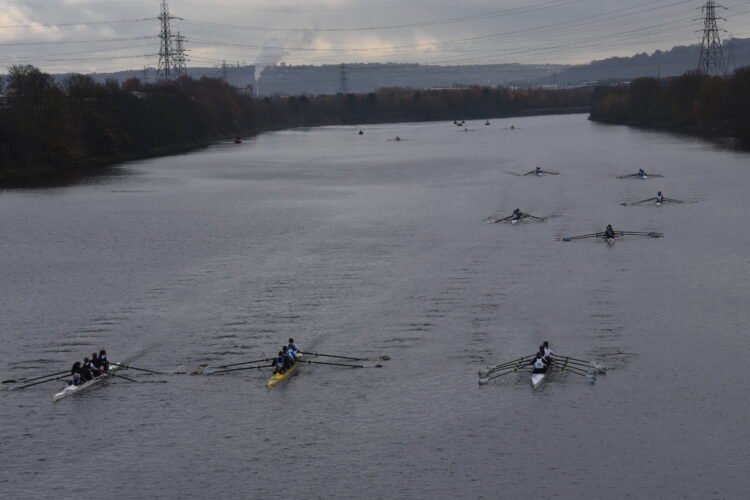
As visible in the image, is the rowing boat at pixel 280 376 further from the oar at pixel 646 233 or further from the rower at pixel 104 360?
the oar at pixel 646 233

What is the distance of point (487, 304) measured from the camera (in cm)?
4016

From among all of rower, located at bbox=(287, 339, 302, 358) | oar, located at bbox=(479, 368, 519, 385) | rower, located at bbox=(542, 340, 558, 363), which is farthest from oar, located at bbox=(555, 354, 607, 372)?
rower, located at bbox=(287, 339, 302, 358)

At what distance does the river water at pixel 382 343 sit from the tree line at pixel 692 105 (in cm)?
4707

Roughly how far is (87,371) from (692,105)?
130 metres

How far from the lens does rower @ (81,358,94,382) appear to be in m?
31.3

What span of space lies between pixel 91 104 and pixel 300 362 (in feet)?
290

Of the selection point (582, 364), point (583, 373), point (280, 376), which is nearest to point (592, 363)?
point (582, 364)

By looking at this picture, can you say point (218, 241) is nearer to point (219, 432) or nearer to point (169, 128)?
point (219, 432)

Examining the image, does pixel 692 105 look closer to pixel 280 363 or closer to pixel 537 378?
pixel 537 378

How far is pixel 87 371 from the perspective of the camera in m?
31.4

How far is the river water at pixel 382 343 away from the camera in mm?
25328

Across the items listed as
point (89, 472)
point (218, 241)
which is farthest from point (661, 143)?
point (89, 472)

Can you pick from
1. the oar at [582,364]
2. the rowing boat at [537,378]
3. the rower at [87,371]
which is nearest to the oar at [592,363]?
the oar at [582,364]

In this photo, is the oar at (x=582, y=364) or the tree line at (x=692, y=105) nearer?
the oar at (x=582, y=364)
